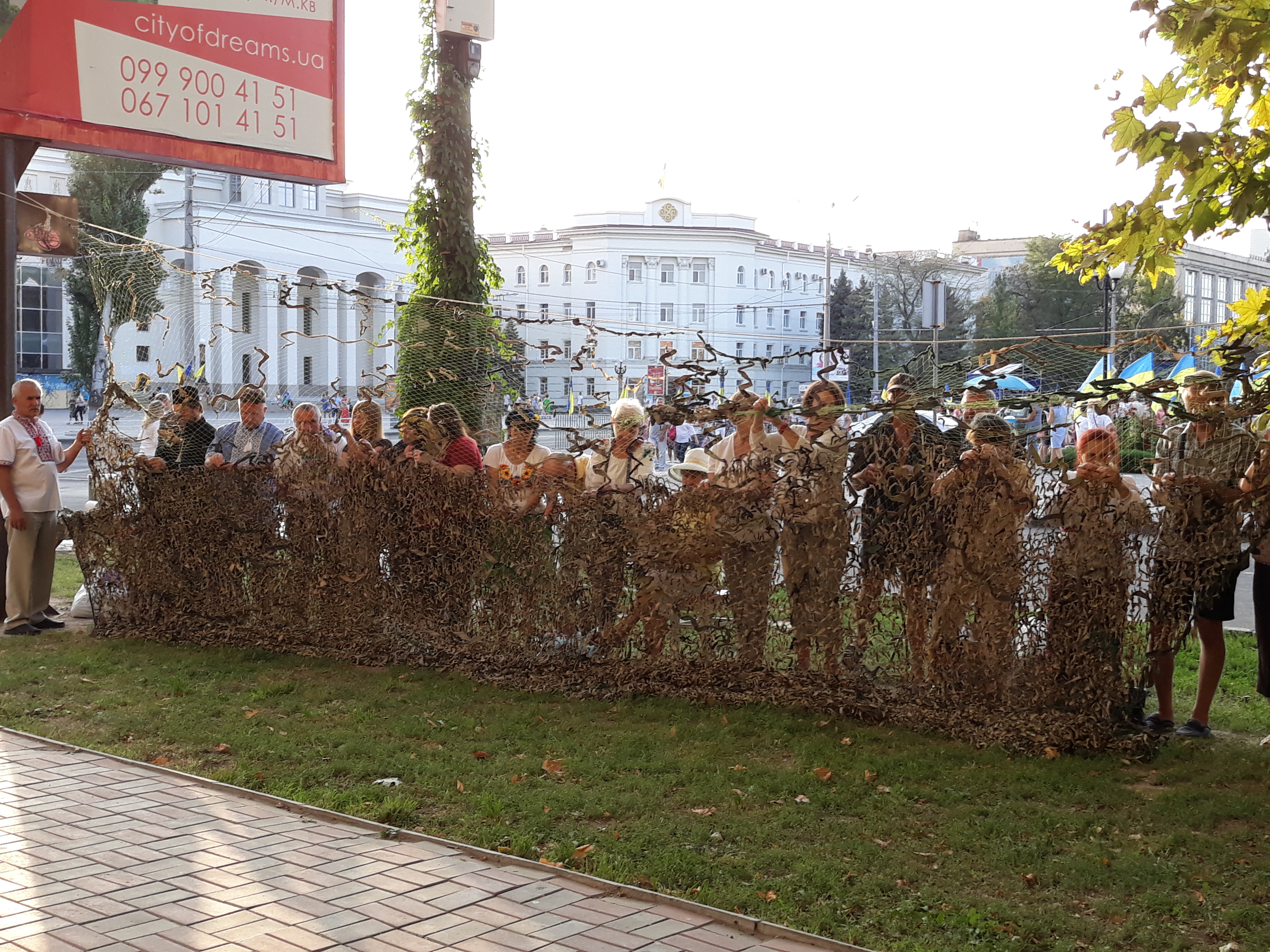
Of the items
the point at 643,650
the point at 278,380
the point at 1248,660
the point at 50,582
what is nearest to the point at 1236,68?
the point at 643,650

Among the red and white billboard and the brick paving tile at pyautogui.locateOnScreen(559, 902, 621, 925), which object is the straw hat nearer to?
the brick paving tile at pyautogui.locateOnScreen(559, 902, 621, 925)

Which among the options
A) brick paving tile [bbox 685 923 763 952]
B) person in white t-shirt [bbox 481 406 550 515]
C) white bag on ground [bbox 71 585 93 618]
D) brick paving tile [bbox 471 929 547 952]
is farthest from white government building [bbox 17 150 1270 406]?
brick paving tile [bbox 471 929 547 952]

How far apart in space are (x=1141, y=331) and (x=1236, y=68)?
2104mm

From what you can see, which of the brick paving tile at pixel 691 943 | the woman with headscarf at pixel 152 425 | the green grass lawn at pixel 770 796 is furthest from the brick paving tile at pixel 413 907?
the woman with headscarf at pixel 152 425

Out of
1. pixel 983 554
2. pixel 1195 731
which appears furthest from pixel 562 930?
pixel 1195 731

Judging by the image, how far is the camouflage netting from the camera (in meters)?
5.80

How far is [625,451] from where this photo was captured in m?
7.08

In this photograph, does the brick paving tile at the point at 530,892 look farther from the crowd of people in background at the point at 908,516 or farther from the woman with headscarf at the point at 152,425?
the woman with headscarf at the point at 152,425

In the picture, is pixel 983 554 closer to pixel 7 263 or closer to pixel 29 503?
pixel 29 503

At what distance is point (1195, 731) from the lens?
20.7 ft

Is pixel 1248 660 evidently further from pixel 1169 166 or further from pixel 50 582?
pixel 50 582

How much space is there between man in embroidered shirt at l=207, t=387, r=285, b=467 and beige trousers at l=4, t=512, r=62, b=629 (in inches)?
63.6

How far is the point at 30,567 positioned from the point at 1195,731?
26.7 ft

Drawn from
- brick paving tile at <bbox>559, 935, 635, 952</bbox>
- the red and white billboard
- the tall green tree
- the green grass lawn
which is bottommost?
the green grass lawn
